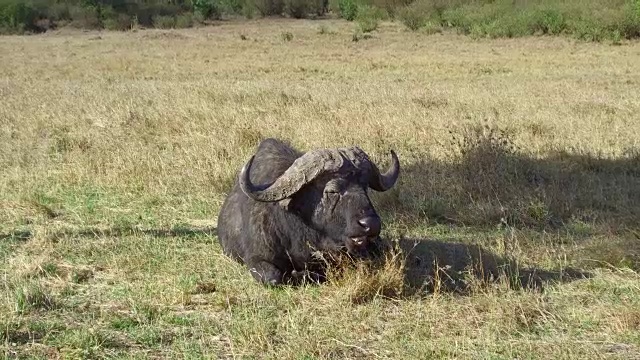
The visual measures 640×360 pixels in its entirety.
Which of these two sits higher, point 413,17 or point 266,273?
point 413,17

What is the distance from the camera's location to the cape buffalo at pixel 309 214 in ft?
17.9

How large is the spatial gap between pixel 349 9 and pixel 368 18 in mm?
7672

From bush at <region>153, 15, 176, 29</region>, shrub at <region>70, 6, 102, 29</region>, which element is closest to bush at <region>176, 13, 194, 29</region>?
bush at <region>153, 15, 176, 29</region>

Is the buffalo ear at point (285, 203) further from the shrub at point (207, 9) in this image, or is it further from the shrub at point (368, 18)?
the shrub at point (207, 9)

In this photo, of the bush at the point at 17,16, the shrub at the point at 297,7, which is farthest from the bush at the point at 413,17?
the bush at the point at 17,16

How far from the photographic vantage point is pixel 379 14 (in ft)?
168

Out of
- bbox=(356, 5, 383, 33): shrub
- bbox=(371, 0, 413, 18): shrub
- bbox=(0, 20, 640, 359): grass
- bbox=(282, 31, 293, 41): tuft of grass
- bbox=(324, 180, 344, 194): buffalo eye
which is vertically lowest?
bbox=(282, 31, 293, 41): tuft of grass

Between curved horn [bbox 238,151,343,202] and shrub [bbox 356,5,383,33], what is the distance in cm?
3773

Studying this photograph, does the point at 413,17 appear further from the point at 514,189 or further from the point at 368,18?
the point at 514,189

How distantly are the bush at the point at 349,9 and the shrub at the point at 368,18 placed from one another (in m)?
1.04

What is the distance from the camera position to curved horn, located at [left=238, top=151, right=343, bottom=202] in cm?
554

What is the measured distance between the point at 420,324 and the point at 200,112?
8752mm

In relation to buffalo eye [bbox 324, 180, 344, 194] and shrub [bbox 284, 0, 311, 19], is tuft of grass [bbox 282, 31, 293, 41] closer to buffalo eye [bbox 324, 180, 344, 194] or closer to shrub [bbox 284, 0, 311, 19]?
shrub [bbox 284, 0, 311, 19]

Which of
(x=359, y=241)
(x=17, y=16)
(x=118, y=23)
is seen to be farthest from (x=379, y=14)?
(x=359, y=241)
